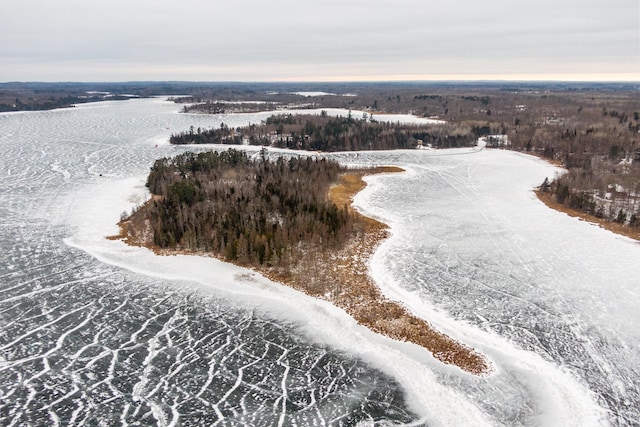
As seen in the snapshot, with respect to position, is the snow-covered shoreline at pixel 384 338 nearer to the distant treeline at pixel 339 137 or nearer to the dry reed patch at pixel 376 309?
the dry reed patch at pixel 376 309

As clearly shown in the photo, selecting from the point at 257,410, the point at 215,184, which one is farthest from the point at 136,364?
the point at 215,184

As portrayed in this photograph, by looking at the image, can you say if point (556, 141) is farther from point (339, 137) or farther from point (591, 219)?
point (591, 219)

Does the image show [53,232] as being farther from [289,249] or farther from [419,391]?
[419,391]

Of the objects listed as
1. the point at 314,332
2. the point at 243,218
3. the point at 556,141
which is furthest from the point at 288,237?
the point at 556,141

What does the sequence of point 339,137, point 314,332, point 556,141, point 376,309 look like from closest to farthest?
point 314,332 → point 376,309 → point 556,141 → point 339,137

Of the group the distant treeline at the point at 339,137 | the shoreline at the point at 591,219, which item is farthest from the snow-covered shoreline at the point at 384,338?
the distant treeline at the point at 339,137

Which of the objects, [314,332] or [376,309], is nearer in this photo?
[314,332]

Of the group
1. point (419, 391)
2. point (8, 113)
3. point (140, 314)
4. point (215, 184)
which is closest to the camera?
point (419, 391)
